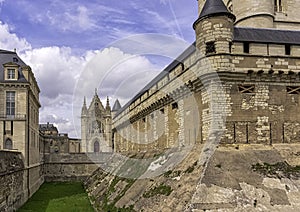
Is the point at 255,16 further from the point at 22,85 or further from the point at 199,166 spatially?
the point at 22,85

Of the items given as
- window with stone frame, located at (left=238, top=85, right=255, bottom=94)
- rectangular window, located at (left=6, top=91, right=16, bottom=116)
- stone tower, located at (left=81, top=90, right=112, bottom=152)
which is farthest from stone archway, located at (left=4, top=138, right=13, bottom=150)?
stone tower, located at (left=81, top=90, right=112, bottom=152)

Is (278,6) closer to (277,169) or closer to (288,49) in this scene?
(288,49)

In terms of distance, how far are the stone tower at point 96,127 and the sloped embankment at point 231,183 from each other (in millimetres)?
72142

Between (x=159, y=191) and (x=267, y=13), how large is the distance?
58.1 ft

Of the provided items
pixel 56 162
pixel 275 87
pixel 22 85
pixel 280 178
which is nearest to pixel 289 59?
pixel 275 87

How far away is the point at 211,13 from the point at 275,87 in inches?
195

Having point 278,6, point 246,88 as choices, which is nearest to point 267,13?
point 278,6

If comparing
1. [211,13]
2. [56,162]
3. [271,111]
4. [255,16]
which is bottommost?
[56,162]

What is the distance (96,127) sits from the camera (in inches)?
3767

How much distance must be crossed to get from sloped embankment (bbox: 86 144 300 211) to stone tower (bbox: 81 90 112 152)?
72142 mm

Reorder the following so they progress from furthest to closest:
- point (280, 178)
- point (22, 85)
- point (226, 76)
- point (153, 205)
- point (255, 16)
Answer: point (22, 85) < point (255, 16) < point (226, 76) < point (153, 205) < point (280, 178)

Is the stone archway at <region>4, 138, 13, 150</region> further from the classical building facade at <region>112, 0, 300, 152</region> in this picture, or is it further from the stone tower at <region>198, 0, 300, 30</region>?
the stone tower at <region>198, 0, 300, 30</region>

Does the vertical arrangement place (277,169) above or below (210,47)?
below

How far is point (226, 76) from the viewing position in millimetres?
18906
